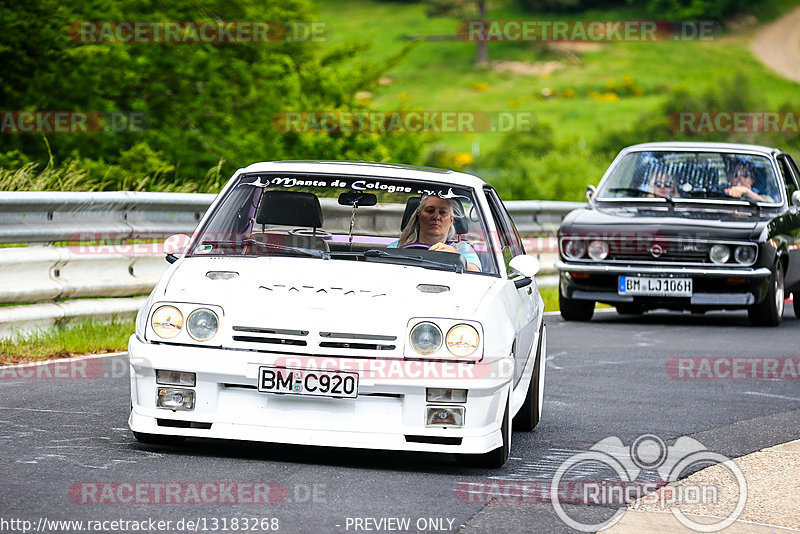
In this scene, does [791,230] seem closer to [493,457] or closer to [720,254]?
[720,254]

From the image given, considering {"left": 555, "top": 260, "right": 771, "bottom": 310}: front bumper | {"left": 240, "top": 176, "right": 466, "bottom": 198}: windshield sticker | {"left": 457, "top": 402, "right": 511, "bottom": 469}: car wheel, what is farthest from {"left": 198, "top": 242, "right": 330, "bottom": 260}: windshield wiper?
{"left": 555, "top": 260, "right": 771, "bottom": 310}: front bumper

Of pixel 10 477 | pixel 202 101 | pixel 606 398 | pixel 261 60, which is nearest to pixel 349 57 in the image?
pixel 261 60

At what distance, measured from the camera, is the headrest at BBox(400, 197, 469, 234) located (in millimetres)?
7270

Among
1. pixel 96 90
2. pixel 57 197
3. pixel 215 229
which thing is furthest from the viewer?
pixel 96 90

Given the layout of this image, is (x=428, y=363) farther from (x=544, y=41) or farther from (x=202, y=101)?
(x=544, y=41)

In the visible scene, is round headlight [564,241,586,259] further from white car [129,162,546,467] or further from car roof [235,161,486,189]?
white car [129,162,546,467]

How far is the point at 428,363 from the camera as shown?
594 centimetres

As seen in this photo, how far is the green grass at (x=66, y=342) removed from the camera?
30.7 feet

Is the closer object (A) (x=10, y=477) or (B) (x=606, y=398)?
(A) (x=10, y=477)

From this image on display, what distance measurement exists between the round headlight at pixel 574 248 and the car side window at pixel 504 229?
5750 mm

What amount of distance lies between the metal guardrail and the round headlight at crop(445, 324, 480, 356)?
4635 millimetres

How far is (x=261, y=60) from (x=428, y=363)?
25010mm

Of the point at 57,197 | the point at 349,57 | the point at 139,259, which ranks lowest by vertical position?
the point at 349,57

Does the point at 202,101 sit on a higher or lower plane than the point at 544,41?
higher
